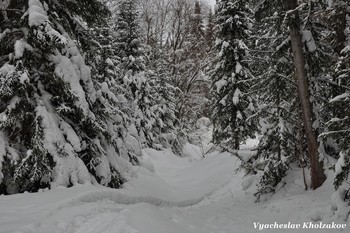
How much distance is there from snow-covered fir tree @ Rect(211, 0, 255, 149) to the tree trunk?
8409 millimetres

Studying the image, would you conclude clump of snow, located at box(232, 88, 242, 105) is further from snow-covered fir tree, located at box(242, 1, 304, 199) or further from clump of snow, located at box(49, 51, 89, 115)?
clump of snow, located at box(49, 51, 89, 115)

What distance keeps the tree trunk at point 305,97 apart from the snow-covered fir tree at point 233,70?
8.41 metres

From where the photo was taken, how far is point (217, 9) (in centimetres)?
1928

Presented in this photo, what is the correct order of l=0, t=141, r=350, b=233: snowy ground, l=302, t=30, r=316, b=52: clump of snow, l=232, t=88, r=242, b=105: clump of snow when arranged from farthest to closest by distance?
l=232, t=88, r=242, b=105: clump of snow
l=302, t=30, r=316, b=52: clump of snow
l=0, t=141, r=350, b=233: snowy ground

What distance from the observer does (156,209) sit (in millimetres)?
7695

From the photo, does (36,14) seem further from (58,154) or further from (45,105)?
(58,154)

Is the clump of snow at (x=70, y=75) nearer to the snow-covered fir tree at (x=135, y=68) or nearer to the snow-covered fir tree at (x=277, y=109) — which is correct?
the snow-covered fir tree at (x=277, y=109)

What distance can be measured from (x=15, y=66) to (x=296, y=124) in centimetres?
753

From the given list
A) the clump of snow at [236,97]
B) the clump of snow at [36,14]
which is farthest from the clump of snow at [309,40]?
the clump of snow at [236,97]

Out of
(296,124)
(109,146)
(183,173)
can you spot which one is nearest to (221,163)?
(183,173)

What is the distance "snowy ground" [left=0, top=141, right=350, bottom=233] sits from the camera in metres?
5.78

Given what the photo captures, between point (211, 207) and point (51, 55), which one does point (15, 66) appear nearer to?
point (51, 55)

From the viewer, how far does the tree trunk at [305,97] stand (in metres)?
9.16

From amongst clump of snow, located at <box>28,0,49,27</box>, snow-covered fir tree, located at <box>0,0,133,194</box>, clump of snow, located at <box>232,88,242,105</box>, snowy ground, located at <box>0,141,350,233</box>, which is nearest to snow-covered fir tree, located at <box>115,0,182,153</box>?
clump of snow, located at <box>232,88,242,105</box>
